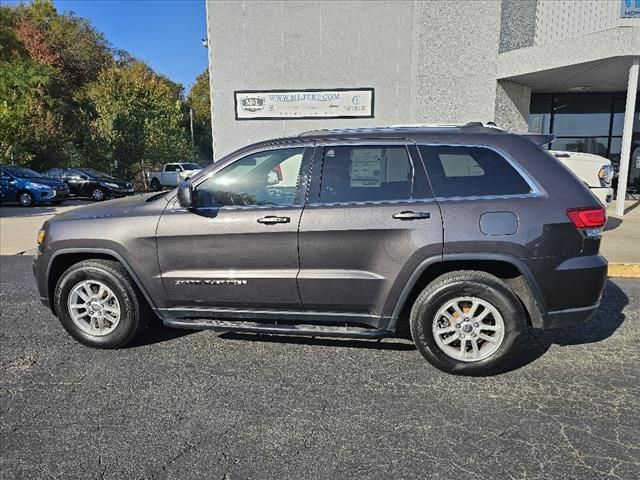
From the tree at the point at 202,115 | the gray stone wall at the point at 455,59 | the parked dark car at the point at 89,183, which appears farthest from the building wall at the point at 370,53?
the tree at the point at 202,115

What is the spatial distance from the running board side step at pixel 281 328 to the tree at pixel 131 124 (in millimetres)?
24575

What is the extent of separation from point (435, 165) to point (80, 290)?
10.1 ft

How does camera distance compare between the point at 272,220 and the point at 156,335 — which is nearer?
the point at 272,220

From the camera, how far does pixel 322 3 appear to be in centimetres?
1077

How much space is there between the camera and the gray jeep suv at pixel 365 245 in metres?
3.21

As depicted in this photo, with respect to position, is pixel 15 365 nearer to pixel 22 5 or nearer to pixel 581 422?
pixel 581 422

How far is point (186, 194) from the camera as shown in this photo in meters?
3.46

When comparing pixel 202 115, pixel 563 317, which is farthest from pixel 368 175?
pixel 202 115

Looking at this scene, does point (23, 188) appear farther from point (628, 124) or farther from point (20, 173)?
point (628, 124)

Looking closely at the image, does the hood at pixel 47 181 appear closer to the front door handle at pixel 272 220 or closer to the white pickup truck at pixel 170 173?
the white pickup truck at pixel 170 173

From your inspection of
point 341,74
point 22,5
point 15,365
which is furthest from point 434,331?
point 22,5

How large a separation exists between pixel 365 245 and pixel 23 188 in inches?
620

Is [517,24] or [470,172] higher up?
[517,24]

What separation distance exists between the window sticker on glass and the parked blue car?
15.2 metres
